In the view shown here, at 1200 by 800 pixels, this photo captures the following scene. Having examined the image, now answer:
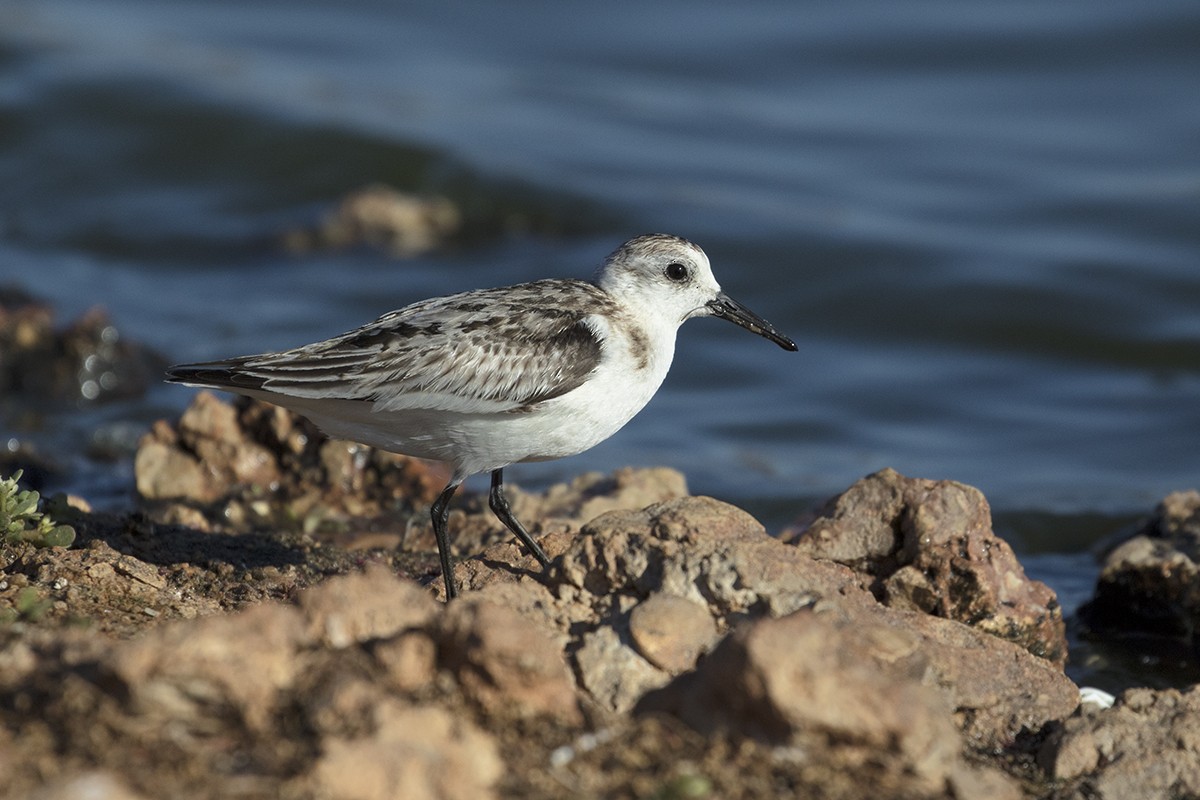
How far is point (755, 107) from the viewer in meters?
19.9

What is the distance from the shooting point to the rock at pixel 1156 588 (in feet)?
27.1

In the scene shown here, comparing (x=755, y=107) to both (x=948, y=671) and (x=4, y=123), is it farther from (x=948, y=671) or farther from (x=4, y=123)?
(x=948, y=671)

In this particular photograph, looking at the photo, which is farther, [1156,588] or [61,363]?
[61,363]

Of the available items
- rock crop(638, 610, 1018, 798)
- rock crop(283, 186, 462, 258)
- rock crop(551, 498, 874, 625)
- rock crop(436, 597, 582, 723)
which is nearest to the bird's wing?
rock crop(551, 498, 874, 625)

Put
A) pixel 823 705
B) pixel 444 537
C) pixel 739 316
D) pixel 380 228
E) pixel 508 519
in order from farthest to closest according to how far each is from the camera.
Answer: pixel 380 228 → pixel 739 316 → pixel 508 519 → pixel 444 537 → pixel 823 705

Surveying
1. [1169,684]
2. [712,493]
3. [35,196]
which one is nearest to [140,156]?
[35,196]

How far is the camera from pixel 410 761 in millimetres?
3762

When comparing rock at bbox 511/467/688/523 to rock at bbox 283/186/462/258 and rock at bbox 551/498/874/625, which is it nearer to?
rock at bbox 551/498/874/625

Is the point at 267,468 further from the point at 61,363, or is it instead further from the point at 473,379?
the point at 61,363

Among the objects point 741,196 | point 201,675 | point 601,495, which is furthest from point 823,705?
point 741,196

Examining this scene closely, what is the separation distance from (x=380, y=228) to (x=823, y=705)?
13.5 metres

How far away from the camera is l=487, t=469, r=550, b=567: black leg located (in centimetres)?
627

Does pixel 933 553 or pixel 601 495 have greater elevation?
pixel 933 553

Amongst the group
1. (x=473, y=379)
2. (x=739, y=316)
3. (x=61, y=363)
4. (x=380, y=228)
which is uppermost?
(x=739, y=316)
